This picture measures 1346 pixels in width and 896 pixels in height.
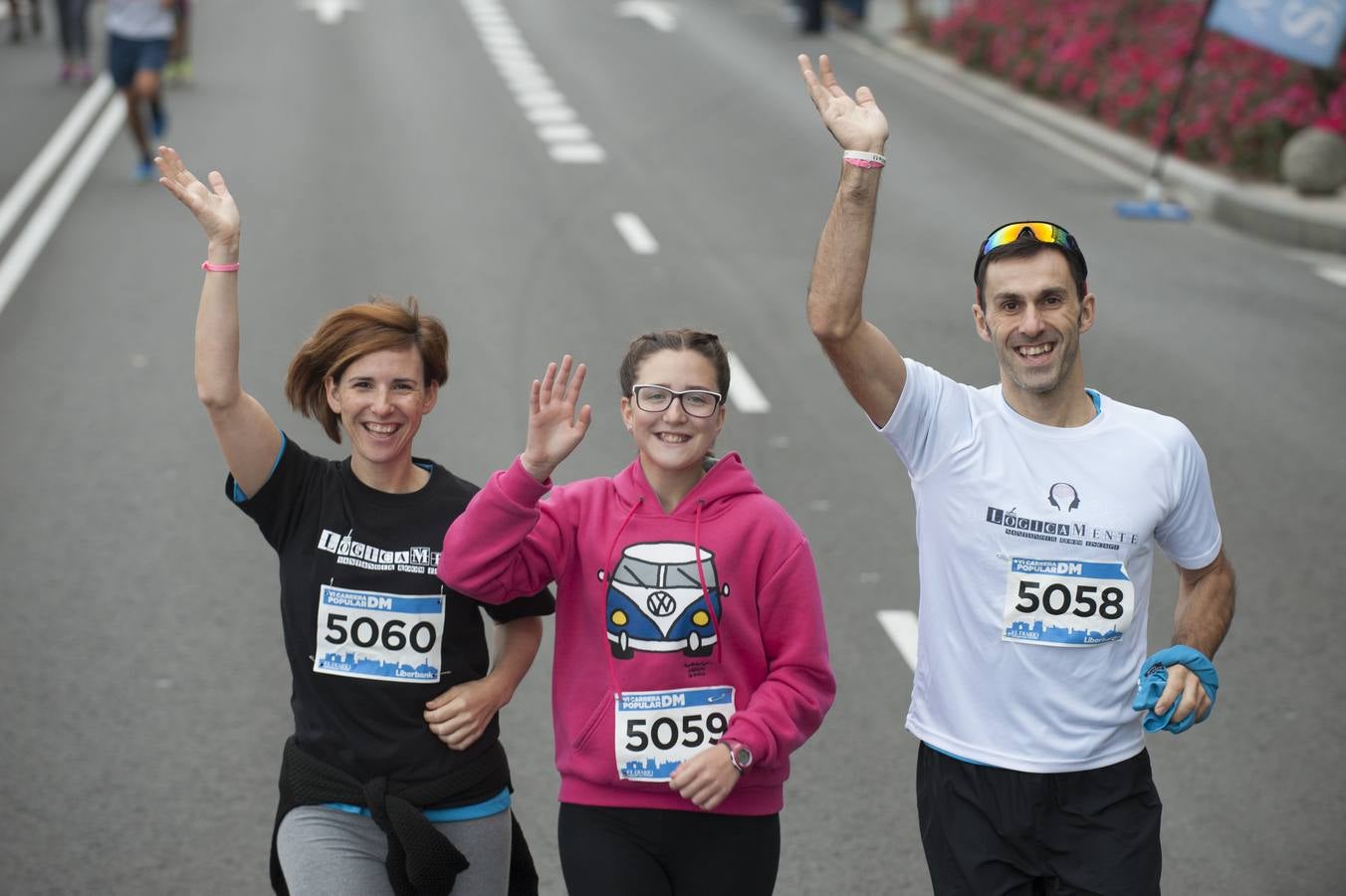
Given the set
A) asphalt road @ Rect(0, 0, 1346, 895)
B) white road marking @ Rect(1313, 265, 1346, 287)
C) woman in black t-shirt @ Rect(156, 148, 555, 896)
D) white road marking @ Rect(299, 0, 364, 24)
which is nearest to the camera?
woman in black t-shirt @ Rect(156, 148, 555, 896)

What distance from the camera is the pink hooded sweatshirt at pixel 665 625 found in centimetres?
392

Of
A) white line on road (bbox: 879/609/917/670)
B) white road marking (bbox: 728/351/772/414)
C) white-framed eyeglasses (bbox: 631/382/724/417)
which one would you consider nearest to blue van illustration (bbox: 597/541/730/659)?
white-framed eyeglasses (bbox: 631/382/724/417)

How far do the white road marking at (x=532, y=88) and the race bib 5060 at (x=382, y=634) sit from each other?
14.8 m

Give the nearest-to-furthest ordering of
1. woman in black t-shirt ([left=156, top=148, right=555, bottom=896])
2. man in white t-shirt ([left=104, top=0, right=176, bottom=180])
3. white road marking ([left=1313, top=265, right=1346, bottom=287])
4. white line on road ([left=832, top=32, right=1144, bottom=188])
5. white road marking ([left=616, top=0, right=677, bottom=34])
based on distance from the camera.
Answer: woman in black t-shirt ([left=156, top=148, right=555, bottom=896]) → white road marking ([left=1313, top=265, right=1346, bottom=287]) → man in white t-shirt ([left=104, top=0, right=176, bottom=180]) → white line on road ([left=832, top=32, right=1144, bottom=188]) → white road marking ([left=616, top=0, right=677, bottom=34])

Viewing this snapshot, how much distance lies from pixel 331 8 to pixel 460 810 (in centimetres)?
2718

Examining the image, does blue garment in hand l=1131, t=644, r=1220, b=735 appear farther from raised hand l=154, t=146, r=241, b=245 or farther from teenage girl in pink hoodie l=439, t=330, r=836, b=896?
raised hand l=154, t=146, r=241, b=245

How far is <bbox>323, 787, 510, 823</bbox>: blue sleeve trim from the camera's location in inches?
159

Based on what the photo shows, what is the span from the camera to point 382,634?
13.4ft

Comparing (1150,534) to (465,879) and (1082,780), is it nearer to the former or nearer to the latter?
(1082,780)

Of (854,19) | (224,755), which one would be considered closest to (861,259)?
(224,755)

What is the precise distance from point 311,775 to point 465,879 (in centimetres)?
40

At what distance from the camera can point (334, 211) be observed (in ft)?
51.7

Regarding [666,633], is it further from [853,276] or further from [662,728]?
[853,276]

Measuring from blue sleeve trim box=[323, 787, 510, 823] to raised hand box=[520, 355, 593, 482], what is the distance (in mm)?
781
